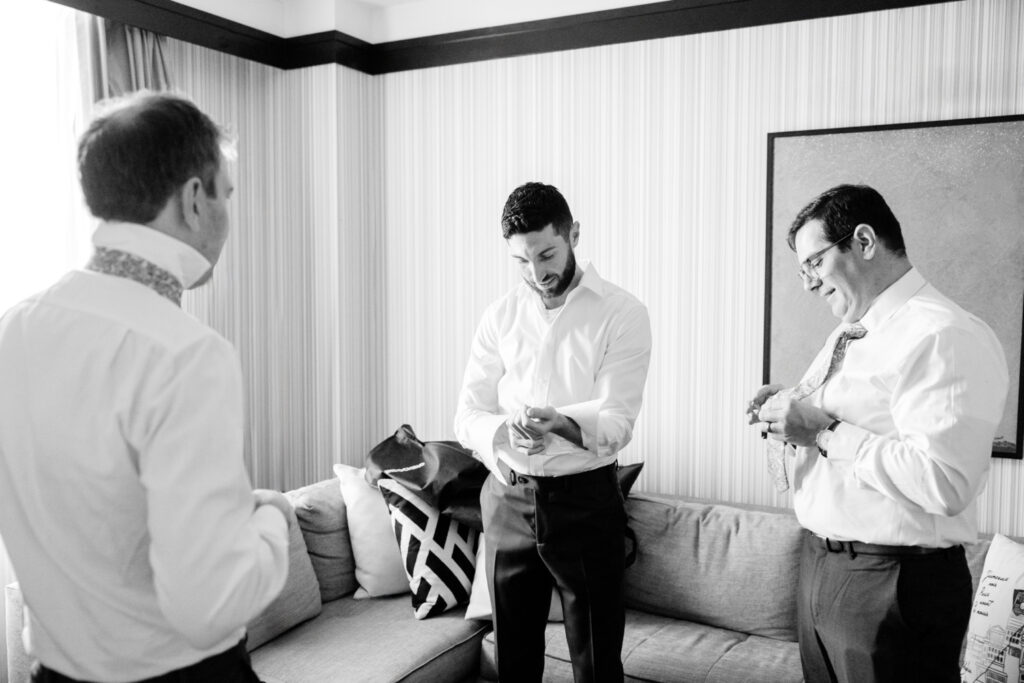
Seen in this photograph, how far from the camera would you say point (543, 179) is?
3.52 m

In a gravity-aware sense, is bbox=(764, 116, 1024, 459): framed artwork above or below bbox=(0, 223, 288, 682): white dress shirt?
above

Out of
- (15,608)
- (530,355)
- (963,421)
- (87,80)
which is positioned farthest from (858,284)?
(87,80)

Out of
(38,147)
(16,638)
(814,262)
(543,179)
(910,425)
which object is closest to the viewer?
(910,425)

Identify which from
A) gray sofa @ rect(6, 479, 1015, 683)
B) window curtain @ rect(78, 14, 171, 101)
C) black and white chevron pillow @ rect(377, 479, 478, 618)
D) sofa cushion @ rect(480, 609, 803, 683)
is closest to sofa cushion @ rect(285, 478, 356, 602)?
gray sofa @ rect(6, 479, 1015, 683)

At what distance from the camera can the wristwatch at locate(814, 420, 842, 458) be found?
5.68 feet

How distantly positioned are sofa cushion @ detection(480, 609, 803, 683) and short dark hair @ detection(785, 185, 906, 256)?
1.39m

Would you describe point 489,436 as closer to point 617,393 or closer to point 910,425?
point 617,393

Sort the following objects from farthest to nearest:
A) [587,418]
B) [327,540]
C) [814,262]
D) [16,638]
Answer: [327,540] → [16,638] → [587,418] → [814,262]

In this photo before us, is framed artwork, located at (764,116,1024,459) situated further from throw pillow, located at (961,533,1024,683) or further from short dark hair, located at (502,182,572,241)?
short dark hair, located at (502,182,572,241)

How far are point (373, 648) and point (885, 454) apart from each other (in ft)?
5.59

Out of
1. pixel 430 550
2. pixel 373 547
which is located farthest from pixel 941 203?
pixel 373 547

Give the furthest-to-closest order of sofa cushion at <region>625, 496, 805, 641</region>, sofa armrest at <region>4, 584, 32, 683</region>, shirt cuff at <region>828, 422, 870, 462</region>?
1. sofa cushion at <region>625, 496, 805, 641</region>
2. sofa armrest at <region>4, 584, 32, 683</region>
3. shirt cuff at <region>828, 422, 870, 462</region>

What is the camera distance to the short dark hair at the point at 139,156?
3.61ft

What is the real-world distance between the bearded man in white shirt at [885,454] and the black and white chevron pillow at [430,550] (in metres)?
1.40
